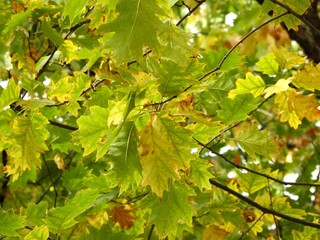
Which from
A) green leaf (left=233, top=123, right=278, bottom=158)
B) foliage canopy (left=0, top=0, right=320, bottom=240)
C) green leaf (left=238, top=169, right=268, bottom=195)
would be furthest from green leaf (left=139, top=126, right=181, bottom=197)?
green leaf (left=238, top=169, right=268, bottom=195)

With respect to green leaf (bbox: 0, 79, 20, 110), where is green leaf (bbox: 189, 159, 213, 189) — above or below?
below

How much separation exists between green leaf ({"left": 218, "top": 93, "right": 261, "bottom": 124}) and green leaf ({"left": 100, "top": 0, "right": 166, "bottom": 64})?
0.57 meters

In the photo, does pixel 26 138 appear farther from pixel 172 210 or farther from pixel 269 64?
pixel 269 64

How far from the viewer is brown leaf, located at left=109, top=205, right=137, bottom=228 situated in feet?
6.55

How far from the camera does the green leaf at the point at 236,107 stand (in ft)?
5.12

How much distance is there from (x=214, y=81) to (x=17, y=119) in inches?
27.2

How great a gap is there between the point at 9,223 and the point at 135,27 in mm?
840

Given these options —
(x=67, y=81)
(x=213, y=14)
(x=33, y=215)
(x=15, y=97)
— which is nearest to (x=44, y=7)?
(x=67, y=81)

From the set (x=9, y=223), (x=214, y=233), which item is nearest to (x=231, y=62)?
(x=214, y=233)

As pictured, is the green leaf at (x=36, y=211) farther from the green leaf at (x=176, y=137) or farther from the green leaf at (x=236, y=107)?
the green leaf at (x=176, y=137)

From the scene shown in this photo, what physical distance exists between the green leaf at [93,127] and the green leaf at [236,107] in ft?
1.39

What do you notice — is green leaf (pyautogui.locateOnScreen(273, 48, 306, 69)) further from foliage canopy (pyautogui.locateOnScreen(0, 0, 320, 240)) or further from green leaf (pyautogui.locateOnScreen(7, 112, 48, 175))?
green leaf (pyautogui.locateOnScreen(7, 112, 48, 175))

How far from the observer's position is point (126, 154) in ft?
3.78

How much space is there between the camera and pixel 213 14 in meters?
4.39
